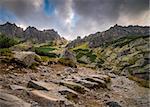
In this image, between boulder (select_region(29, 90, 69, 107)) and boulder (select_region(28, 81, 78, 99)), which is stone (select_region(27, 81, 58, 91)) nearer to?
boulder (select_region(28, 81, 78, 99))

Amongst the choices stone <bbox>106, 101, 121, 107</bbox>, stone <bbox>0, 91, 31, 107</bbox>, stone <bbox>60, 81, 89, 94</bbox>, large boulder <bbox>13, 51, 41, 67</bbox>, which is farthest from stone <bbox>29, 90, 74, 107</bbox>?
large boulder <bbox>13, 51, 41, 67</bbox>

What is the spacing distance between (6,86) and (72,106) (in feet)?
15.0

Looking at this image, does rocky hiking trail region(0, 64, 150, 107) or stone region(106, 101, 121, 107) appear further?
stone region(106, 101, 121, 107)

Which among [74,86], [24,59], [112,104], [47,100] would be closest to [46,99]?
[47,100]

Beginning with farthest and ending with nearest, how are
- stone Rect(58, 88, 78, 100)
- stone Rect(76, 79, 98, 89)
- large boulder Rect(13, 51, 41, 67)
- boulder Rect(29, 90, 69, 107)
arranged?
large boulder Rect(13, 51, 41, 67), stone Rect(76, 79, 98, 89), stone Rect(58, 88, 78, 100), boulder Rect(29, 90, 69, 107)

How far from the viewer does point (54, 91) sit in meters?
19.0

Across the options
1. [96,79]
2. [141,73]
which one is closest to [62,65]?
[96,79]

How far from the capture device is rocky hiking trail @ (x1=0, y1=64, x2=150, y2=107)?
16.4 m

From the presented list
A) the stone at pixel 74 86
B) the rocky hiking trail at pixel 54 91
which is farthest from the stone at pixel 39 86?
the stone at pixel 74 86

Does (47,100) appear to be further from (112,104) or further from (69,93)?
(112,104)

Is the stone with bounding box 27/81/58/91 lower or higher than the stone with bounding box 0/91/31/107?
higher

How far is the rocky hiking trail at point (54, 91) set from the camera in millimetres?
16375

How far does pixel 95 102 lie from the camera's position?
20.5 meters

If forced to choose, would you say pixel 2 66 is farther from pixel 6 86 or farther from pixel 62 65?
pixel 62 65
